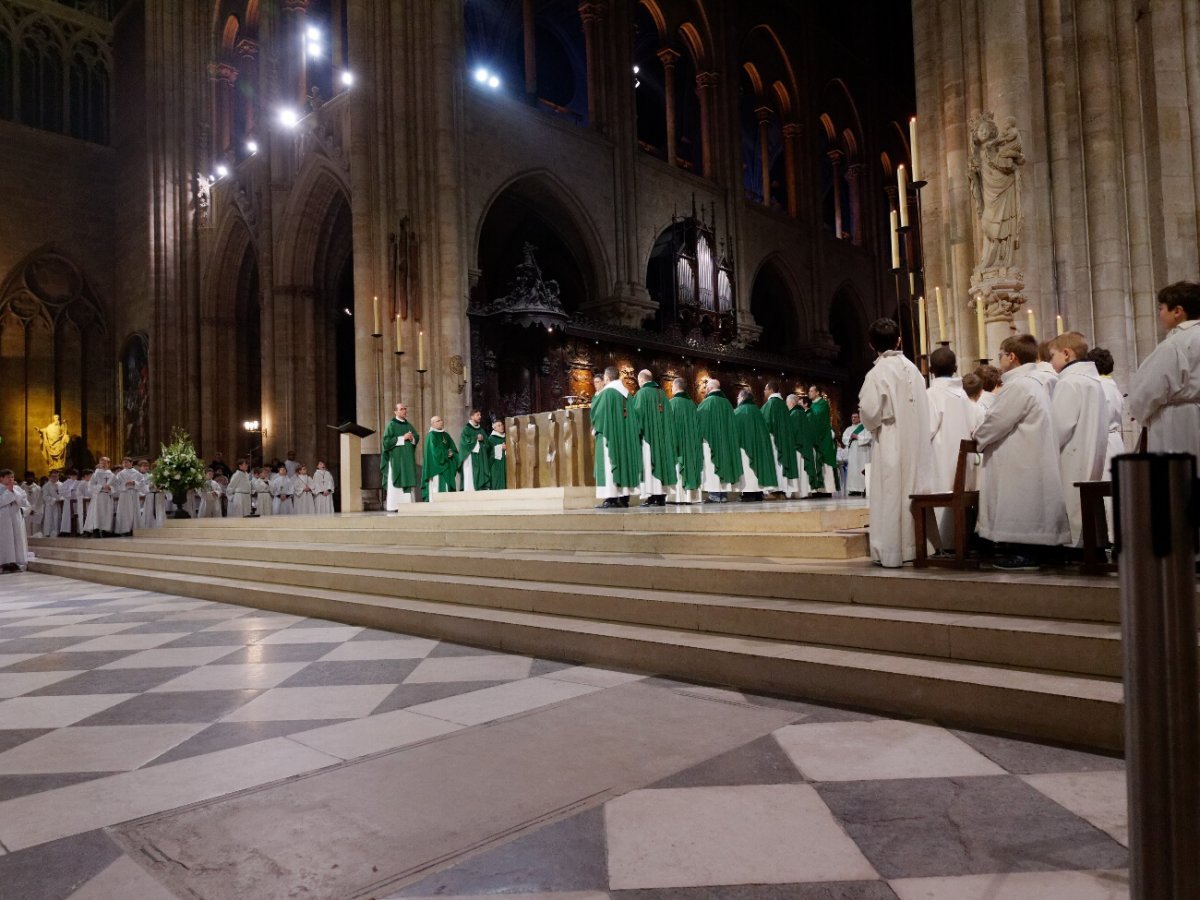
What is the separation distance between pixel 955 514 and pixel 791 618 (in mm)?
1125

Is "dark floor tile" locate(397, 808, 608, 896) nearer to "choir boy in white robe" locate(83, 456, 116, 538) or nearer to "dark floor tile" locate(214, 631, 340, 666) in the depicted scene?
"dark floor tile" locate(214, 631, 340, 666)

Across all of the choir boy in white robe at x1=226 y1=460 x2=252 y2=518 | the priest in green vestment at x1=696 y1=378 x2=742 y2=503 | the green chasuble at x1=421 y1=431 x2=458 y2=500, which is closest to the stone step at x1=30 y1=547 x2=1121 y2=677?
the priest in green vestment at x1=696 y1=378 x2=742 y2=503

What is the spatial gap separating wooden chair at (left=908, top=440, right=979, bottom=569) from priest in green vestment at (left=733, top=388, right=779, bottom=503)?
650cm

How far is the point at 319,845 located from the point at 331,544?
7922 millimetres

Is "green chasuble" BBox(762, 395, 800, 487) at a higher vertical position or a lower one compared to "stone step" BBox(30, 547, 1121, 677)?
higher

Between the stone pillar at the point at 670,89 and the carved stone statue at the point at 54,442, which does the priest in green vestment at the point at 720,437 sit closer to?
the stone pillar at the point at 670,89

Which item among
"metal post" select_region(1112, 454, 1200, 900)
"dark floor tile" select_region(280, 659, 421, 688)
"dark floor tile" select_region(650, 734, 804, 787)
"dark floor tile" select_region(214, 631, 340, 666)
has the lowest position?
"dark floor tile" select_region(214, 631, 340, 666)

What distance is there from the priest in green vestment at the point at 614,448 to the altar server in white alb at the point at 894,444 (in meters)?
4.97

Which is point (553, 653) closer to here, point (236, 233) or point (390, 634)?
point (390, 634)

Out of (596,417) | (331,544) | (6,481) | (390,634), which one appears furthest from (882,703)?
(6,481)

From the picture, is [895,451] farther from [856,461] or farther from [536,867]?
[856,461]

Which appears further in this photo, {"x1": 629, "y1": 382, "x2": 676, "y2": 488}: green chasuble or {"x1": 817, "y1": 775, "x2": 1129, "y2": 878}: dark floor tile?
{"x1": 629, "y1": 382, "x2": 676, "y2": 488}: green chasuble

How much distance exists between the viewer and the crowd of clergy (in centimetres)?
439

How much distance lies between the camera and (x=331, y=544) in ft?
32.8
